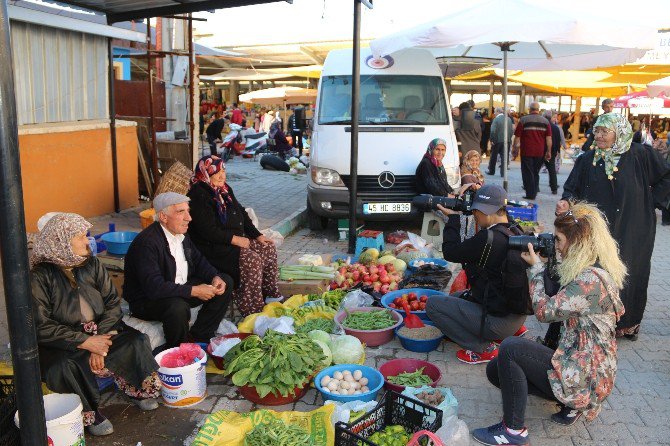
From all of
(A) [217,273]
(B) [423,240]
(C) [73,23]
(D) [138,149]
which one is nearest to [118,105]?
(D) [138,149]

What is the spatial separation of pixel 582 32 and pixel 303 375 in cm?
504

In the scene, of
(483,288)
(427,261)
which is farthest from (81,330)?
(427,261)

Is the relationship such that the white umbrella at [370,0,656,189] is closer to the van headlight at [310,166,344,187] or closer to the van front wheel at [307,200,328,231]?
the van headlight at [310,166,344,187]

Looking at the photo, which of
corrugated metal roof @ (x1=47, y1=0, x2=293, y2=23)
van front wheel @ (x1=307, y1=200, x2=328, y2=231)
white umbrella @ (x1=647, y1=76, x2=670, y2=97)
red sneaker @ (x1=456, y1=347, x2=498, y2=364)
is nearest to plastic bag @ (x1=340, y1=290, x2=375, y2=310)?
red sneaker @ (x1=456, y1=347, x2=498, y2=364)

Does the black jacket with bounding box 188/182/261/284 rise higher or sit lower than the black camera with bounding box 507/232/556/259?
lower

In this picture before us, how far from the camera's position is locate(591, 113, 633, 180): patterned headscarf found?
5.10 meters

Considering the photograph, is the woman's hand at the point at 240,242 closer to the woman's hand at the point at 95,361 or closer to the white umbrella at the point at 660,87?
the woman's hand at the point at 95,361

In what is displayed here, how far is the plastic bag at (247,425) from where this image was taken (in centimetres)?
347

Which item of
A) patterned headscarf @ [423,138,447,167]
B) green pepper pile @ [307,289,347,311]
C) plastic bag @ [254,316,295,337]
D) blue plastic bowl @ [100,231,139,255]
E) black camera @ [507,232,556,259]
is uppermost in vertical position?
patterned headscarf @ [423,138,447,167]

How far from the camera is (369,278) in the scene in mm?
6410

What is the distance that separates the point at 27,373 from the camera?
2477 millimetres

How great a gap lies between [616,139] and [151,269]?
3923 mm

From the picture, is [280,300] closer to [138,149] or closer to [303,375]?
[303,375]

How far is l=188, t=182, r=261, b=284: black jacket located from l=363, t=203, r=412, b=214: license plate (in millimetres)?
3025
